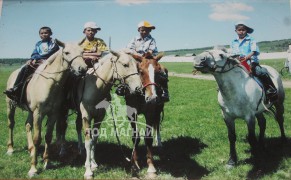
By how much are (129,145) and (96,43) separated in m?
2.95

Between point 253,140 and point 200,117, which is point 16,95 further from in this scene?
point 200,117

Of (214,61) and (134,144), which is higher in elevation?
(214,61)

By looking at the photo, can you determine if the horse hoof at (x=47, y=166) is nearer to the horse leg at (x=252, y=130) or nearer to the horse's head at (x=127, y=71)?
the horse's head at (x=127, y=71)

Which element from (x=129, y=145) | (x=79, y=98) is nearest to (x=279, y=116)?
(x=129, y=145)

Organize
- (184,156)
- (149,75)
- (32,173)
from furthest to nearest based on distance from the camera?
(184,156)
(32,173)
(149,75)

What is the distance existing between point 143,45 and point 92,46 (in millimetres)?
1248

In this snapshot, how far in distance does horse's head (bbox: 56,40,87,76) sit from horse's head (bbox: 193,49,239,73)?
2226 millimetres

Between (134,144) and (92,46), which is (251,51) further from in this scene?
(92,46)

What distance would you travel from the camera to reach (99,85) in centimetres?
612

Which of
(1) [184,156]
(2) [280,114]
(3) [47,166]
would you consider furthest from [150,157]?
(2) [280,114]

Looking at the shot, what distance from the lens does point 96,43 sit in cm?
707

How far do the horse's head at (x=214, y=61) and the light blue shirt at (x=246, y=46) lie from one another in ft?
2.67

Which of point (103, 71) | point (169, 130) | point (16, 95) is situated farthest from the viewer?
point (169, 130)

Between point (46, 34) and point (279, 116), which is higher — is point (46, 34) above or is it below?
above
